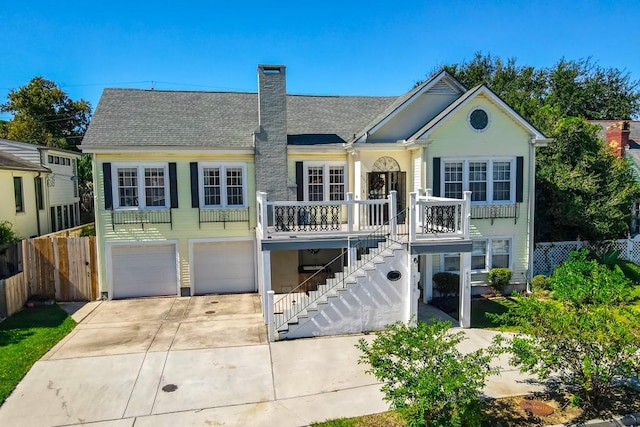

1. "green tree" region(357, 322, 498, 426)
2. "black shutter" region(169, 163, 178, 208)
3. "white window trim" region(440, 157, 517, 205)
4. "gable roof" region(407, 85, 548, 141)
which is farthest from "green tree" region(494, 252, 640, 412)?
"black shutter" region(169, 163, 178, 208)

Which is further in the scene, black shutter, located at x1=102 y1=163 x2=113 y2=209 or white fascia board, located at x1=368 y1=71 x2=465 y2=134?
white fascia board, located at x1=368 y1=71 x2=465 y2=134

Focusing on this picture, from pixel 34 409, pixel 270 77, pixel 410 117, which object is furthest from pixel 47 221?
pixel 410 117

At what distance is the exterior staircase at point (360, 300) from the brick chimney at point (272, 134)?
5.03 meters

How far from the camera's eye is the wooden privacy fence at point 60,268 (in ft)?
48.3

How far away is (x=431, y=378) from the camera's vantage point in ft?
21.1

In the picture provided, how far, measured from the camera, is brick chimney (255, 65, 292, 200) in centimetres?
1546

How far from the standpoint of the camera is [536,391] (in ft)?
27.7

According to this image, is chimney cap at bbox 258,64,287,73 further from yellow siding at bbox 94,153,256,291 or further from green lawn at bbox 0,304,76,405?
green lawn at bbox 0,304,76,405

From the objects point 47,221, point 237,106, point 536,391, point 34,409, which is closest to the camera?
point 34,409

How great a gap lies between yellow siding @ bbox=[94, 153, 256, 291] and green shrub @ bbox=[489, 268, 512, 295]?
367 inches

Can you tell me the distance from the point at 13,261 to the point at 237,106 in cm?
1043

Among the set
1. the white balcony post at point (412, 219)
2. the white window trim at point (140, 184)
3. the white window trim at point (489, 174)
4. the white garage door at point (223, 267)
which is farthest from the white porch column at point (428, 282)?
the white window trim at point (140, 184)

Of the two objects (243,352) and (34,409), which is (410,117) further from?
(34,409)

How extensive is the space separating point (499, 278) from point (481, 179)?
149 inches
